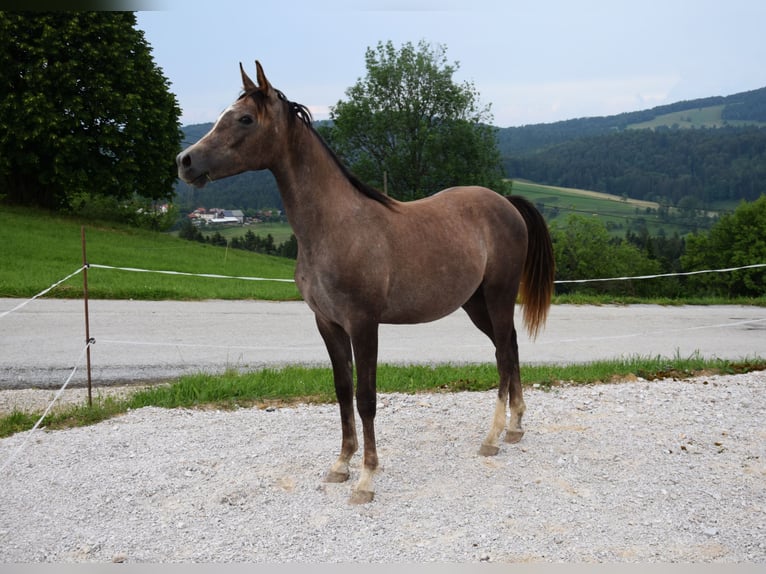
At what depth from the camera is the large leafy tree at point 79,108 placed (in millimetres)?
23531

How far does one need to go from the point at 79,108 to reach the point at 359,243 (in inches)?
933

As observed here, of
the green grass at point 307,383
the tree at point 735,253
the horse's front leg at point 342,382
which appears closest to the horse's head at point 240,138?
the horse's front leg at point 342,382

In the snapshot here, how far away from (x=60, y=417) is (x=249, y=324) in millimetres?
6036

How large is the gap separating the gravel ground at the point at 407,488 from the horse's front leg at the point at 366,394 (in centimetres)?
14

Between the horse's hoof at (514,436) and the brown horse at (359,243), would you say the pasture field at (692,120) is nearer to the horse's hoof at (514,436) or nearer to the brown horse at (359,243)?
the horse's hoof at (514,436)

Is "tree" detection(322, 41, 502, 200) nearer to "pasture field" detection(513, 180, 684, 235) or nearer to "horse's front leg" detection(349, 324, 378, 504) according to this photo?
"horse's front leg" detection(349, 324, 378, 504)

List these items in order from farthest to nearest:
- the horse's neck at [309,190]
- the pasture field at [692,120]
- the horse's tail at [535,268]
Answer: the pasture field at [692,120] → the horse's tail at [535,268] → the horse's neck at [309,190]

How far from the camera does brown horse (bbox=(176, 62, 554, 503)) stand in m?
3.89

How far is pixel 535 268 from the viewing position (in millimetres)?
5902

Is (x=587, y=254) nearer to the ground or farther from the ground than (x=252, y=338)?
nearer to the ground

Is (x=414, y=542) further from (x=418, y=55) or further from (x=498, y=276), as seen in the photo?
(x=418, y=55)

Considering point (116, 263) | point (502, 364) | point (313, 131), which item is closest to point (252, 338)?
point (502, 364)

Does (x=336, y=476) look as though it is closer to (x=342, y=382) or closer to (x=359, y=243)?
(x=342, y=382)

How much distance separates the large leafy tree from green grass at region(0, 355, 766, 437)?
20380 millimetres
